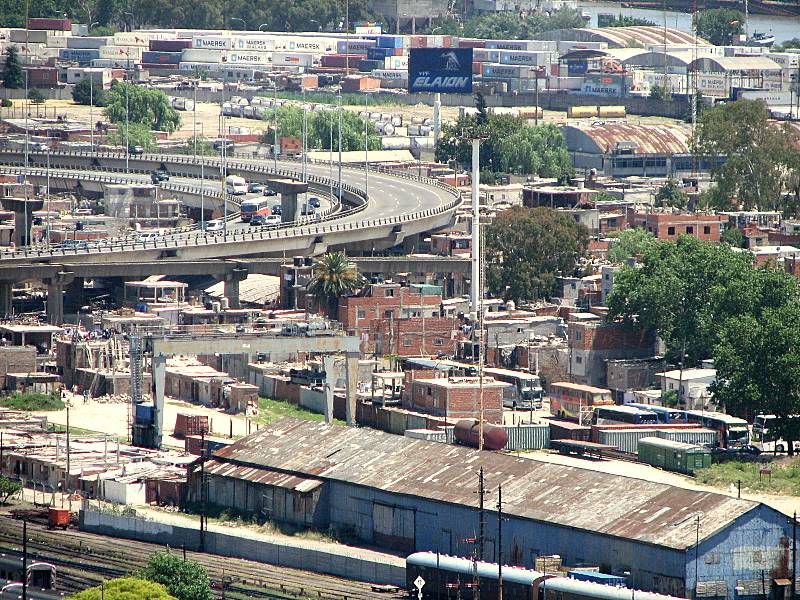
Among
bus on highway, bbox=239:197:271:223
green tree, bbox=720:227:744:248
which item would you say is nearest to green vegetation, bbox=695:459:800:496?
green tree, bbox=720:227:744:248

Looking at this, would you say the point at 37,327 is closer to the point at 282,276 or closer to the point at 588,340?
the point at 282,276

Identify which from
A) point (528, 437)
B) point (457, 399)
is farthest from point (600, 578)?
point (457, 399)

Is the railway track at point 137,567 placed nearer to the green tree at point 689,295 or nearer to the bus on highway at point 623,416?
the bus on highway at point 623,416

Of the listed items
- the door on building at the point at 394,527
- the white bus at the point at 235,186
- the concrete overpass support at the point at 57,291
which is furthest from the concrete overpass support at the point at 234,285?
the door on building at the point at 394,527

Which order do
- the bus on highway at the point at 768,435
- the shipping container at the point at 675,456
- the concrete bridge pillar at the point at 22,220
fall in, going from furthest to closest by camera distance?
the concrete bridge pillar at the point at 22,220 → the bus on highway at the point at 768,435 → the shipping container at the point at 675,456

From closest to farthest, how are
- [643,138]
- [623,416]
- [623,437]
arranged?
[623,437]
[623,416]
[643,138]

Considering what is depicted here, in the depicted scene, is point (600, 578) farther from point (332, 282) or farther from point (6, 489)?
point (332, 282)
